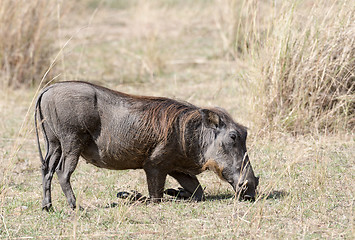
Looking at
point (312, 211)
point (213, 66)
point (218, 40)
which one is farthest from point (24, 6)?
point (312, 211)

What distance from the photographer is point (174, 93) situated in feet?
28.2

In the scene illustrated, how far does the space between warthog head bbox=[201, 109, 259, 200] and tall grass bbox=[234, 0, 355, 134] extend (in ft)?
5.64

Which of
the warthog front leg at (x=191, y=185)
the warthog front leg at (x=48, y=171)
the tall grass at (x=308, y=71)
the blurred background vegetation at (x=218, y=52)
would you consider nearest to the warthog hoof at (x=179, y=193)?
the warthog front leg at (x=191, y=185)

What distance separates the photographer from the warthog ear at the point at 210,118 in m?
4.75

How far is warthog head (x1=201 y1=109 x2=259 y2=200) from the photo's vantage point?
471 cm

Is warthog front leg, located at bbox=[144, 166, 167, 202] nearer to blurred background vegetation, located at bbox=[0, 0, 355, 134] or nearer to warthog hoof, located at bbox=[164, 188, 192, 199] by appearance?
warthog hoof, located at bbox=[164, 188, 192, 199]

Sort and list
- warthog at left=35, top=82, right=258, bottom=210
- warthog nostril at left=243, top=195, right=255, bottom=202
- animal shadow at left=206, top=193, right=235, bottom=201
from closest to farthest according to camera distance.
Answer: warthog at left=35, top=82, right=258, bottom=210 → warthog nostril at left=243, top=195, right=255, bottom=202 → animal shadow at left=206, top=193, right=235, bottom=201

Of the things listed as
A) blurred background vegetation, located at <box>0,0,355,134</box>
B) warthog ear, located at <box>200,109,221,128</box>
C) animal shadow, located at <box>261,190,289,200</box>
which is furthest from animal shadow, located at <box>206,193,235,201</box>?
blurred background vegetation, located at <box>0,0,355,134</box>

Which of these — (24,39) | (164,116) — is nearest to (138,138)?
(164,116)

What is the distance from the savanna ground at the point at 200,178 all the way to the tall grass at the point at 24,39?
189mm

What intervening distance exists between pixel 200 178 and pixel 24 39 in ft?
13.4

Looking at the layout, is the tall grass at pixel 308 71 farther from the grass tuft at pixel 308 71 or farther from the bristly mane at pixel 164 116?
the bristly mane at pixel 164 116

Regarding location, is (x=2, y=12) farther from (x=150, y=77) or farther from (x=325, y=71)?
(x=325, y=71)

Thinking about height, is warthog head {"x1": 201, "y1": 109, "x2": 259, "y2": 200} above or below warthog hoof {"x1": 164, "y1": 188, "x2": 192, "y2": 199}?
above
